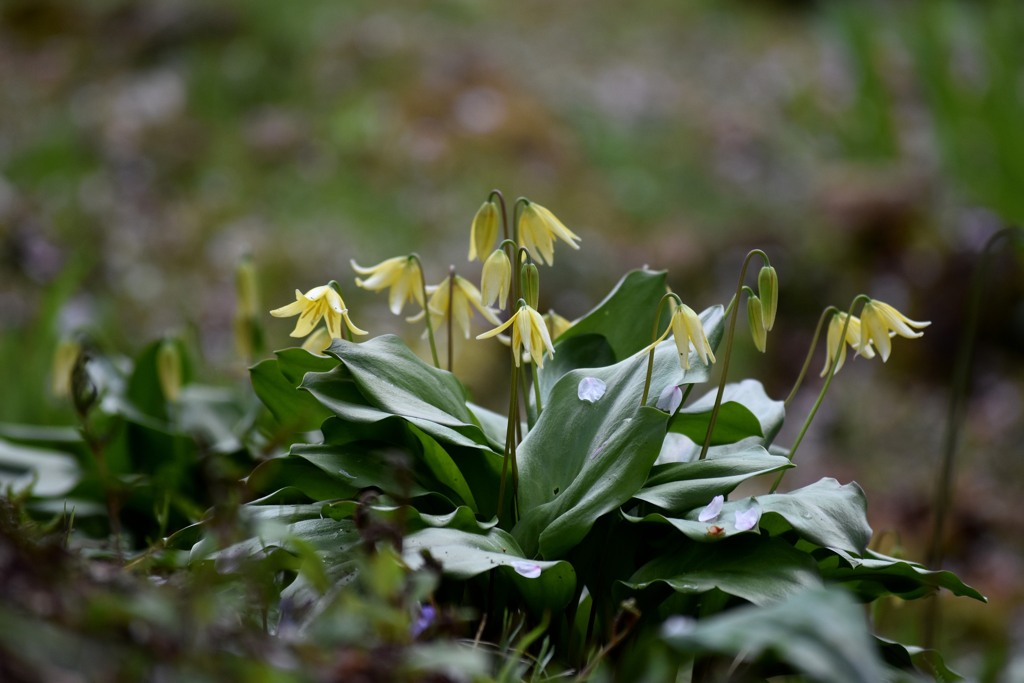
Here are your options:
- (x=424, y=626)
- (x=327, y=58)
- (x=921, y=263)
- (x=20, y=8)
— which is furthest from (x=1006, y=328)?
(x=20, y=8)

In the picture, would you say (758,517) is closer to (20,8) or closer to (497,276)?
(497,276)

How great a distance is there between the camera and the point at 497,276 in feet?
4.06

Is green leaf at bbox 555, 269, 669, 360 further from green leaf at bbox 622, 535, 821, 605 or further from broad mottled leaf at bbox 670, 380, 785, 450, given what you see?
green leaf at bbox 622, 535, 821, 605

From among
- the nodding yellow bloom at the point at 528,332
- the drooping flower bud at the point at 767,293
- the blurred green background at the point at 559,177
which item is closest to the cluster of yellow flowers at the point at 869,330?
the drooping flower bud at the point at 767,293

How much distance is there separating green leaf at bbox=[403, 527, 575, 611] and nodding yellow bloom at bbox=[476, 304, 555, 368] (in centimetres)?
23

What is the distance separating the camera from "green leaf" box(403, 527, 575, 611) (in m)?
1.08

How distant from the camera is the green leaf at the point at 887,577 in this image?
119cm

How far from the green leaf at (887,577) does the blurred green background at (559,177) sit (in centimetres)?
161

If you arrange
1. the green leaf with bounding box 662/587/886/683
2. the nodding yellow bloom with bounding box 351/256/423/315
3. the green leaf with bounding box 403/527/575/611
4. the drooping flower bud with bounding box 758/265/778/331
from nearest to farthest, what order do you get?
the green leaf with bounding box 662/587/886/683 → the green leaf with bounding box 403/527/575/611 → the drooping flower bud with bounding box 758/265/778/331 → the nodding yellow bloom with bounding box 351/256/423/315

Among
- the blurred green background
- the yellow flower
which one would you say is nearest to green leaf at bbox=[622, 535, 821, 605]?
the yellow flower

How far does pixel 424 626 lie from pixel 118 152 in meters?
5.65

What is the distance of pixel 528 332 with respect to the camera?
46.4 inches

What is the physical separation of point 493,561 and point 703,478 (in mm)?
331

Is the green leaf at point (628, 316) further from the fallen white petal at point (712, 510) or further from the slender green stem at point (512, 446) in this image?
the fallen white petal at point (712, 510)
